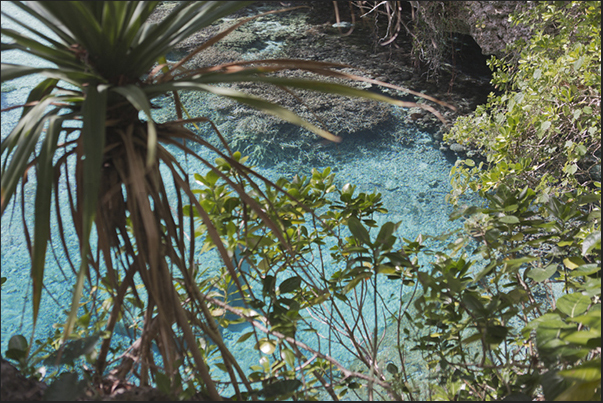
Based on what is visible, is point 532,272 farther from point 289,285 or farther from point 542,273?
point 289,285

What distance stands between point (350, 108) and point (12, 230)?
331 cm

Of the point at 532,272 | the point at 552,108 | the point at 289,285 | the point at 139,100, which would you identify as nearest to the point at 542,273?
the point at 532,272

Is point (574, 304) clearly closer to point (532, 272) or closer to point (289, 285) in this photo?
point (532, 272)

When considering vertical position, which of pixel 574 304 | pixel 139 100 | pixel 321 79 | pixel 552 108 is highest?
pixel 321 79

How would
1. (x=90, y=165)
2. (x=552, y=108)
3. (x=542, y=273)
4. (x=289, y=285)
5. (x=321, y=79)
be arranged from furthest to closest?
1. (x=321, y=79)
2. (x=552, y=108)
3. (x=289, y=285)
4. (x=542, y=273)
5. (x=90, y=165)

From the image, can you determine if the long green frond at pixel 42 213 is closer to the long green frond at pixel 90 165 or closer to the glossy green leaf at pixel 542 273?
the long green frond at pixel 90 165

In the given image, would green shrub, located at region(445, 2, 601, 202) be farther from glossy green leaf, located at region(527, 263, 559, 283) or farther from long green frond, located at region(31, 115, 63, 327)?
Answer: long green frond, located at region(31, 115, 63, 327)

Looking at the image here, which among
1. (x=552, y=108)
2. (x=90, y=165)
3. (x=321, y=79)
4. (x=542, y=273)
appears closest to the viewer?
(x=90, y=165)

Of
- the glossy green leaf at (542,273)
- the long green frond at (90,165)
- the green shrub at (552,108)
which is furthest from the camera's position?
the green shrub at (552,108)

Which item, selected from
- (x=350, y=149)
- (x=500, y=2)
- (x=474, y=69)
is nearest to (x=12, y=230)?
(x=350, y=149)

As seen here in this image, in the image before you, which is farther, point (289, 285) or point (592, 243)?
point (289, 285)

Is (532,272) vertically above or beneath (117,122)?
beneath

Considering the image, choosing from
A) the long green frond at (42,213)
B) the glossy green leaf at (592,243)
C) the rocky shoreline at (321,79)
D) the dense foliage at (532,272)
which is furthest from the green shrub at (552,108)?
the rocky shoreline at (321,79)

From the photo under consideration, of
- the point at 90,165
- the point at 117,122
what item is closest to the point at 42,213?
the point at 90,165
